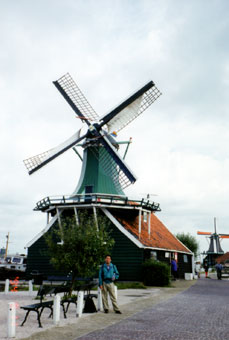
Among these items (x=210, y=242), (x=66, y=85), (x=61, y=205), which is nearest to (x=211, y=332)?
(x=61, y=205)

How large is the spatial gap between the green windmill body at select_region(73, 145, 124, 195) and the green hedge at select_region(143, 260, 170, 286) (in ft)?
22.1

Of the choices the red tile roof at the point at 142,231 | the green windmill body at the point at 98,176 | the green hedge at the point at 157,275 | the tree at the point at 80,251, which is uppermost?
the green windmill body at the point at 98,176

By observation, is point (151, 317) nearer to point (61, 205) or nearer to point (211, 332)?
point (211, 332)

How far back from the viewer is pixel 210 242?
6044 cm

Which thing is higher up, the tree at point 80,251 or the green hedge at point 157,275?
the tree at point 80,251

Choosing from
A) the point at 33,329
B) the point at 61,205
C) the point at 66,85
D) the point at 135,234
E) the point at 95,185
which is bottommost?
the point at 33,329

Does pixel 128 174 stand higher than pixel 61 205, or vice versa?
pixel 128 174

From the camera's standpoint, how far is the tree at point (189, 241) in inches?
2117

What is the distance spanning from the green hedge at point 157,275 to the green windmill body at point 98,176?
6726 mm

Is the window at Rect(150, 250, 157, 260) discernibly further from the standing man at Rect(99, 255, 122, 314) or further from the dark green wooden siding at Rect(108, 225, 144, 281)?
the standing man at Rect(99, 255, 122, 314)

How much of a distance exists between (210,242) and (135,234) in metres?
39.7

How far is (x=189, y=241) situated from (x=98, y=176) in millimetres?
32134

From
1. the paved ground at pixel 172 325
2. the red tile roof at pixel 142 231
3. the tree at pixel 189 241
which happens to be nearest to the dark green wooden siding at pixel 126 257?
the red tile roof at pixel 142 231

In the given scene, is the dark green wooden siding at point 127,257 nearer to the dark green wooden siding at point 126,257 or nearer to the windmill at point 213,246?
the dark green wooden siding at point 126,257
